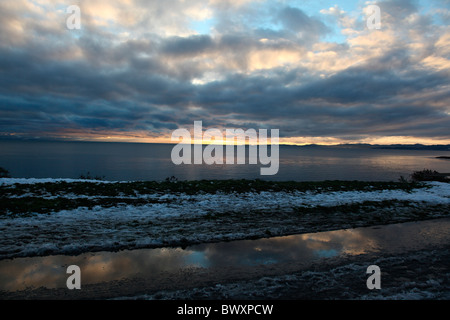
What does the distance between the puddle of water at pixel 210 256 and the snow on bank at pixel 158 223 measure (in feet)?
2.08

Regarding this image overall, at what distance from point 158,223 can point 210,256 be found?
12.8 ft

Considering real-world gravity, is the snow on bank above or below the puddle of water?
above

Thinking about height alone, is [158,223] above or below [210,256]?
A: above

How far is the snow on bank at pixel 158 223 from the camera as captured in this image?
810 centimetres

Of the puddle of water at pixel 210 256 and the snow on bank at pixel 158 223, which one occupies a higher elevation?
the snow on bank at pixel 158 223

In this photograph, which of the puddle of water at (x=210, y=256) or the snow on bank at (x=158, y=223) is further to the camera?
the snow on bank at (x=158, y=223)

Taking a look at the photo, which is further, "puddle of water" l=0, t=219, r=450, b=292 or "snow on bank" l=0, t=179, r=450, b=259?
"snow on bank" l=0, t=179, r=450, b=259

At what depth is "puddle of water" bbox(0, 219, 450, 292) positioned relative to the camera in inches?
243

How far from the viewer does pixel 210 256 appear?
7.49 m

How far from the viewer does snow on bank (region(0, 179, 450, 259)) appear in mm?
8102

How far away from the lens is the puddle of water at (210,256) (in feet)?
20.2

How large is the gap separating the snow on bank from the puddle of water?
635 mm
